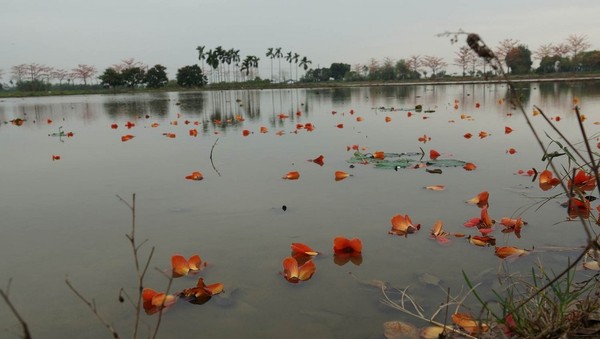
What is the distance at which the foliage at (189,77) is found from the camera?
61.0 m

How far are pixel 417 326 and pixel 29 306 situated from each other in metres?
1.62

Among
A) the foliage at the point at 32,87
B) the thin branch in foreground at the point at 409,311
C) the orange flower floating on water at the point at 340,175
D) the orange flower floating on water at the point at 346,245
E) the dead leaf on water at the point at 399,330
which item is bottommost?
the dead leaf on water at the point at 399,330

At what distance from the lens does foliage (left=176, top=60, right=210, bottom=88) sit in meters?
61.0

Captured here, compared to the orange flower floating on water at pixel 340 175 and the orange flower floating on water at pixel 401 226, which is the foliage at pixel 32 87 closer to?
the orange flower floating on water at pixel 340 175

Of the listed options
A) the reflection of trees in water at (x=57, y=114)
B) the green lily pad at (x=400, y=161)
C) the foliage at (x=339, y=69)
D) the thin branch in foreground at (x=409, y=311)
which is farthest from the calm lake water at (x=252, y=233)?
the foliage at (x=339, y=69)

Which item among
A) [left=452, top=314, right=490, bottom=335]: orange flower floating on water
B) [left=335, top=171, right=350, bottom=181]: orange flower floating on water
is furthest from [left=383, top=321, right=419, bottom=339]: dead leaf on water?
[left=335, top=171, right=350, bottom=181]: orange flower floating on water

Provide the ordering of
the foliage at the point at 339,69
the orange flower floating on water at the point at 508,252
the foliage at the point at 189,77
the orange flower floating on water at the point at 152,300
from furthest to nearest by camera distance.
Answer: the foliage at the point at 339,69 < the foliage at the point at 189,77 < the orange flower floating on water at the point at 508,252 < the orange flower floating on water at the point at 152,300

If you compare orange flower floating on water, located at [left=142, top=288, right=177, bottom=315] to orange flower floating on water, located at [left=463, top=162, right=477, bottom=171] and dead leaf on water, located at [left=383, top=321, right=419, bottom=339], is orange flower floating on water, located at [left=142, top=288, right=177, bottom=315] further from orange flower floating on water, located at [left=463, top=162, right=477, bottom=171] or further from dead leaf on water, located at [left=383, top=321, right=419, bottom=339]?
orange flower floating on water, located at [left=463, top=162, right=477, bottom=171]

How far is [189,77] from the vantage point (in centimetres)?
6116

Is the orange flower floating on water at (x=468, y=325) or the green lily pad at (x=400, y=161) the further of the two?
the green lily pad at (x=400, y=161)

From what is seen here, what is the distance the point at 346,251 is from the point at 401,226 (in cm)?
43

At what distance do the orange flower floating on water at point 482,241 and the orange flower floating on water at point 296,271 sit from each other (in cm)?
94

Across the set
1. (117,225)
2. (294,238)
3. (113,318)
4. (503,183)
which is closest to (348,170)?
(503,183)

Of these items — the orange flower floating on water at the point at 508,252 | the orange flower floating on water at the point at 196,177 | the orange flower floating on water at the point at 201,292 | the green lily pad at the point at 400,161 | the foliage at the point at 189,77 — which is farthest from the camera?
the foliage at the point at 189,77
